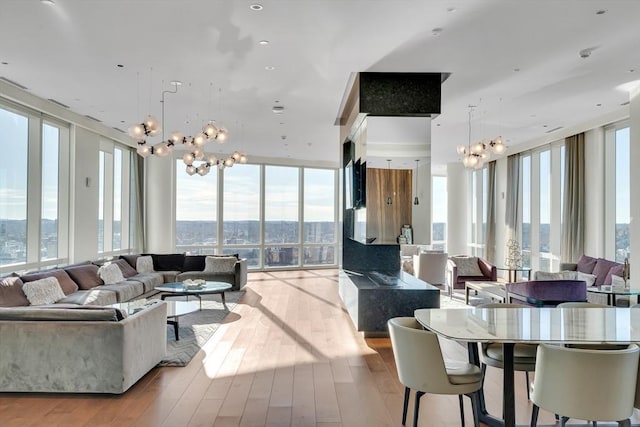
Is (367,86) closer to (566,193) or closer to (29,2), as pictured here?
(29,2)

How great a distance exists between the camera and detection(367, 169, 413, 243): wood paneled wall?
6.16 metres

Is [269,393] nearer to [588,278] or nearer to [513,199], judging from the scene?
[588,278]

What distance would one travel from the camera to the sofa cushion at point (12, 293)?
5671mm

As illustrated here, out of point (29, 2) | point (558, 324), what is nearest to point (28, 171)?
point (29, 2)

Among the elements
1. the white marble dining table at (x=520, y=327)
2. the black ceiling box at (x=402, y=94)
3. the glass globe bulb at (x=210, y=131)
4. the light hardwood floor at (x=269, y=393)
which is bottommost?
the light hardwood floor at (x=269, y=393)

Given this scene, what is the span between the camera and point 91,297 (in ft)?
21.8

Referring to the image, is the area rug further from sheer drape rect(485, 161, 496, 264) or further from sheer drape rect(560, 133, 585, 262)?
sheer drape rect(485, 161, 496, 264)

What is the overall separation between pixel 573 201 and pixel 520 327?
23.3 ft

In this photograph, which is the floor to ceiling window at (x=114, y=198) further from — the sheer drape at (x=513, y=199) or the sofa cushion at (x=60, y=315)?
the sheer drape at (x=513, y=199)

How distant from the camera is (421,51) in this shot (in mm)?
5098

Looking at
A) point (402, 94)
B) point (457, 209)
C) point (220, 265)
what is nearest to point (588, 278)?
point (402, 94)

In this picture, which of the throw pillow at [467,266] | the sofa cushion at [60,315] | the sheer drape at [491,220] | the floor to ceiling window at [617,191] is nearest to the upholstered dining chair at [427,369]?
the sofa cushion at [60,315]

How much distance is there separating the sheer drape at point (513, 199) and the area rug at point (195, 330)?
23.5 ft

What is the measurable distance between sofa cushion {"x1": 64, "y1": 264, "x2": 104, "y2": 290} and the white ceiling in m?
2.71
